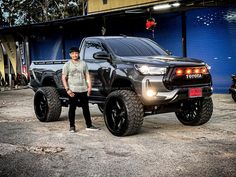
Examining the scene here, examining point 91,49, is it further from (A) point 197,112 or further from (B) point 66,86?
(A) point 197,112

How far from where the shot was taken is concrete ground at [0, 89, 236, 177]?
5305 millimetres

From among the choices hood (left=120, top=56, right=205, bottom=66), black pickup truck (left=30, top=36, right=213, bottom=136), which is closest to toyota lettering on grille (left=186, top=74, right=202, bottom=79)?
black pickup truck (left=30, top=36, right=213, bottom=136)

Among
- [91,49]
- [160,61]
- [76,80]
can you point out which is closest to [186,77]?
[160,61]

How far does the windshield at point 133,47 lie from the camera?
8344 mm

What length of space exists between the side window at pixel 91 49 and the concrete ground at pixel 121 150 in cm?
161

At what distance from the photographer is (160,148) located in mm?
6539

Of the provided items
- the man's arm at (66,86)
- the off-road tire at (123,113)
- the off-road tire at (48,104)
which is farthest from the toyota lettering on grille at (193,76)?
the off-road tire at (48,104)

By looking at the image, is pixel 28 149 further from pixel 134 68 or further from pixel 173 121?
pixel 173 121

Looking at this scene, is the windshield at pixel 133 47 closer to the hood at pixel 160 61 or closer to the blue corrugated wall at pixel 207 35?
the hood at pixel 160 61

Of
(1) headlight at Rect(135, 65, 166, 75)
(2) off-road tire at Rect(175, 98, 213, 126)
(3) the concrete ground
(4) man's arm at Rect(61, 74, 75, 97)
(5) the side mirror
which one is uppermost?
(5) the side mirror

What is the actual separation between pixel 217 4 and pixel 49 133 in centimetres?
1012

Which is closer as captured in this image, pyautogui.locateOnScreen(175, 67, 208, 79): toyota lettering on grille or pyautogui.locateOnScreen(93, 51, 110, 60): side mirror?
pyautogui.locateOnScreen(175, 67, 208, 79): toyota lettering on grille

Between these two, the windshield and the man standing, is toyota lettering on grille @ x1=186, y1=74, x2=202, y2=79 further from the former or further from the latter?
the man standing

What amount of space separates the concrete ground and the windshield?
1.65m
